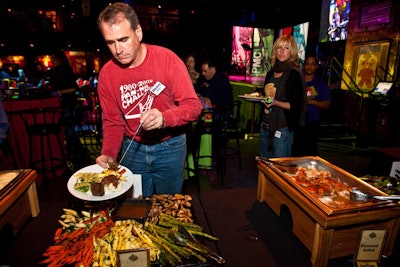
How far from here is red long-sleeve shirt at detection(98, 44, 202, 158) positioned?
1.80 m

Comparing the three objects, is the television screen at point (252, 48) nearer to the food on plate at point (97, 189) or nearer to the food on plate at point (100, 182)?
the food on plate at point (100, 182)

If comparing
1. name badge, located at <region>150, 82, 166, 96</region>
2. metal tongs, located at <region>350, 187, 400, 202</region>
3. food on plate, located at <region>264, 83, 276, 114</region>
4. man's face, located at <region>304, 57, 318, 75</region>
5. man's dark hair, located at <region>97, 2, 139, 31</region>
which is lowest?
metal tongs, located at <region>350, 187, 400, 202</region>

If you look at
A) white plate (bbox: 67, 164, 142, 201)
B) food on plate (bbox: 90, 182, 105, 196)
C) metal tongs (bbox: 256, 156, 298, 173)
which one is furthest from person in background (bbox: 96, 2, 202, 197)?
metal tongs (bbox: 256, 156, 298, 173)

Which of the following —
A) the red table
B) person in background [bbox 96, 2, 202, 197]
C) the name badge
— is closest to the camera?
person in background [bbox 96, 2, 202, 197]

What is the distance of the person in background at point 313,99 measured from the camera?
3.70 m

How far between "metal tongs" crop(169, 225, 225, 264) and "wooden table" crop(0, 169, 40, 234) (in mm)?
786

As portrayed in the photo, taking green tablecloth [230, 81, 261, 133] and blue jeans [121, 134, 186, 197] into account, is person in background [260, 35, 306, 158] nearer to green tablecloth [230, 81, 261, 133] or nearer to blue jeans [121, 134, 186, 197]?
blue jeans [121, 134, 186, 197]

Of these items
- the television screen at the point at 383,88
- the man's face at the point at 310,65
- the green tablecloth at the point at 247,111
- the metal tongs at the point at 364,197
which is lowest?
the green tablecloth at the point at 247,111

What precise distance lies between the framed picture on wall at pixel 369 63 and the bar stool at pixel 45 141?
25.1 feet

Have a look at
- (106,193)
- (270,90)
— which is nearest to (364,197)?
(106,193)

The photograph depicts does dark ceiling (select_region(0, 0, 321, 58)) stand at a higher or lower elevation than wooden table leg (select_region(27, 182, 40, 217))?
higher

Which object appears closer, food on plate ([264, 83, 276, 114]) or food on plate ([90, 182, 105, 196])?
food on plate ([90, 182, 105, 196])

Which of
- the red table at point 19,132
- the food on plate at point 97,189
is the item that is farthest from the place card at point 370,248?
the red table at point 19,132

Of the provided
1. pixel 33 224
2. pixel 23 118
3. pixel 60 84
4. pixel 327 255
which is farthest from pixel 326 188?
pixel 60 84
